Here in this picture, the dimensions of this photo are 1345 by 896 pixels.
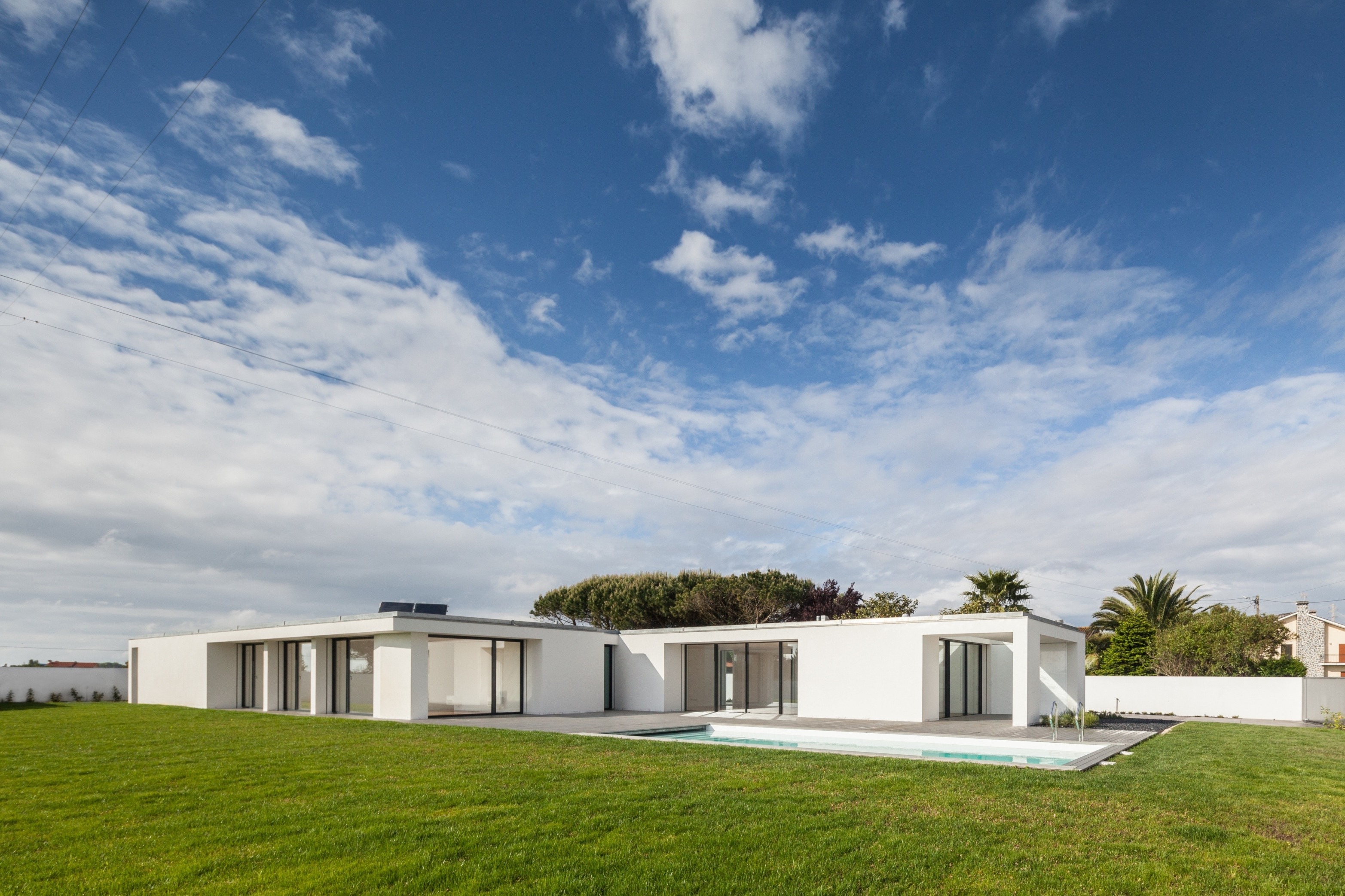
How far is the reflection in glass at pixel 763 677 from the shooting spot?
2492cm

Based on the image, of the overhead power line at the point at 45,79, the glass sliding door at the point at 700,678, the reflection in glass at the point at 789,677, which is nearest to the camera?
the overhead power line at the point at 45,79

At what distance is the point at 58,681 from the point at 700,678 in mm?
28243

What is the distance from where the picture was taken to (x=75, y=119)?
9.80 meters

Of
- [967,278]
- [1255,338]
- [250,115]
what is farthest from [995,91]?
[250,115]

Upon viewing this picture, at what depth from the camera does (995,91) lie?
591 inches

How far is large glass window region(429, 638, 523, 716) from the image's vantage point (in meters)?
21.5

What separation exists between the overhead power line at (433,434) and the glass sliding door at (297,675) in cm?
876

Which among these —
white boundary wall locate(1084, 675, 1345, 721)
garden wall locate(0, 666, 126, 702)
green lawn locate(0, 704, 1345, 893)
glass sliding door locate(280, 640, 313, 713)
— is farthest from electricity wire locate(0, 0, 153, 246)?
garden wall locate(0, 666, 126, 702)

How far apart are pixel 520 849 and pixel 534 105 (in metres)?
12.7

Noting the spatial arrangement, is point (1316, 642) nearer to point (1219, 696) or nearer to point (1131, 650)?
point (1131, 650)

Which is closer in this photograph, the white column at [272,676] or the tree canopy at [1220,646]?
the white column at [272,676]

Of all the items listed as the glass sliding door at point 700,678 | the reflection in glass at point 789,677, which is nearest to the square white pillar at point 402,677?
the glass sliding door at point 700,678

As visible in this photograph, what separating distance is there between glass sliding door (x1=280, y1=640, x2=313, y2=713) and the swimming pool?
1262 cm

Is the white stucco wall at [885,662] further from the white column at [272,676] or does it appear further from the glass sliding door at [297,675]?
the white column at [272,676]
